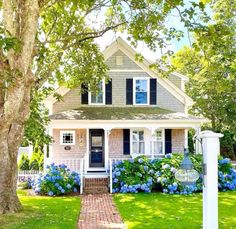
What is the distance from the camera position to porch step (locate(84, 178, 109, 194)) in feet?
57.0

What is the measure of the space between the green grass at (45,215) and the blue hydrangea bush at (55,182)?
3.81 ft

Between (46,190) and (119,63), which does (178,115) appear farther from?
(46,190)

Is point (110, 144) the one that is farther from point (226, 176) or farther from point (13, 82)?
point (13, 82)

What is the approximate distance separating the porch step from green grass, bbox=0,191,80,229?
222cm

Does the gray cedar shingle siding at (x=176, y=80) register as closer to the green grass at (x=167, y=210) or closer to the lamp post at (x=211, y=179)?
the green grass at (x=167, y=210)

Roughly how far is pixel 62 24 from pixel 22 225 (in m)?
8.41

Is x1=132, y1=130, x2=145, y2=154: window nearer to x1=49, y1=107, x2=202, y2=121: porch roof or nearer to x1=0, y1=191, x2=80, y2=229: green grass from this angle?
x1=49, y1=107, x2=202, y2=121: porch roof

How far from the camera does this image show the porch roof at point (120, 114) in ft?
63.6

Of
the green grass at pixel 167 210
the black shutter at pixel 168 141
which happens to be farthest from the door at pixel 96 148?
the green grass at pixel 167 210

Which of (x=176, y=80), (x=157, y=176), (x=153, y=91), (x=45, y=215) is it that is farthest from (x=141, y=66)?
(x=45, y=215)

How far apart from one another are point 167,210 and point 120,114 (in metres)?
8.50

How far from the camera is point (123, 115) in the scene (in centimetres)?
1989

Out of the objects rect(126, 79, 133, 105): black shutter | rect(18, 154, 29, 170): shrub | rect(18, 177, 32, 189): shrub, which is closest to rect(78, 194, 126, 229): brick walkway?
rect(18, 177, 32, 189): shrub

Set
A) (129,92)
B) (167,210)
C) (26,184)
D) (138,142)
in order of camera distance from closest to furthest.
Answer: (167,210) < (26,184) < (138,142) < (129,92)
